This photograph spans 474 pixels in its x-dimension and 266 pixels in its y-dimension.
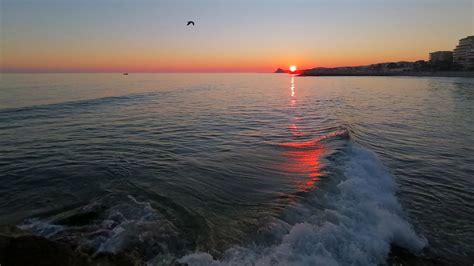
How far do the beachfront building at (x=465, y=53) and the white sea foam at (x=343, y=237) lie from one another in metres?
180

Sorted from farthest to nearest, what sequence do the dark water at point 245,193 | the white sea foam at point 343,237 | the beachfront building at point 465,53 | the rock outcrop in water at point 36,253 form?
the beachfront building at point 465,53 → the dark water at point 245,193 → the white sea foam at point 343,237 → the rock outcrop in water at point 36,253

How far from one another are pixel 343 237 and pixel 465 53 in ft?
649

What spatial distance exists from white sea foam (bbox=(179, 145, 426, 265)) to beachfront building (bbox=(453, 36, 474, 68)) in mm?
179508

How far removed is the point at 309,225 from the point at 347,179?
4.36 metres

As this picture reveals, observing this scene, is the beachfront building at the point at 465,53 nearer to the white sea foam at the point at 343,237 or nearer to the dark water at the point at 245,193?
the dark water at the point at 245,193

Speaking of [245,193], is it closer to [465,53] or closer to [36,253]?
[36,253]

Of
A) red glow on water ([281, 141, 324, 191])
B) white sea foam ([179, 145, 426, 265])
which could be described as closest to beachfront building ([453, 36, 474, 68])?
red glow on water ([281, 141, 324, 191])

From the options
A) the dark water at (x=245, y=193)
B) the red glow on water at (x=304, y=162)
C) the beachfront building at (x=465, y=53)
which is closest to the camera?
the dark water at (x=245, y=193)

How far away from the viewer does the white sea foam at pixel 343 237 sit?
6.64 m

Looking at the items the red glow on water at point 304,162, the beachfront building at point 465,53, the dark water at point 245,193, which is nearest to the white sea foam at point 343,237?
the dark water at point 245,193

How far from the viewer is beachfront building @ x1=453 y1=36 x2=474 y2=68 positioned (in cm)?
15835

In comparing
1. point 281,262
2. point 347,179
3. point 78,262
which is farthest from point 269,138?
point 78,262

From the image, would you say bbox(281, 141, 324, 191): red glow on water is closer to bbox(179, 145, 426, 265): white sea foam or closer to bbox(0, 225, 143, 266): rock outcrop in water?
bbox(179, 145, 426, 265): white sea foam

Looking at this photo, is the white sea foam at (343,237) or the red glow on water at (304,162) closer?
the white sea foam at (343,237)
